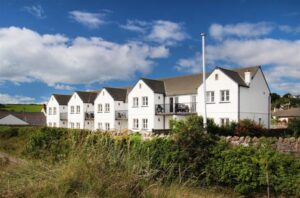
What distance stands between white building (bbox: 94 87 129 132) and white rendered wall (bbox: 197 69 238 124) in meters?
14.3

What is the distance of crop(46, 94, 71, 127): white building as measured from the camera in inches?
2349

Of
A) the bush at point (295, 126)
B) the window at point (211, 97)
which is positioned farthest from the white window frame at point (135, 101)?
the bush at point (295, 126)

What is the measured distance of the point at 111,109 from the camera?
4800 centimetres

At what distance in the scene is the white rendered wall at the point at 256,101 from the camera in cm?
3453

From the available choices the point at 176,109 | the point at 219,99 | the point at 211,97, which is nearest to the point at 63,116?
the point at 176,109

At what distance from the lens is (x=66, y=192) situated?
15.3ft

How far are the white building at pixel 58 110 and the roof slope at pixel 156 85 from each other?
72.6 ft

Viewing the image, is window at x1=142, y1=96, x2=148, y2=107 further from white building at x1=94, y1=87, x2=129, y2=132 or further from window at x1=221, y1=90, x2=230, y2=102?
window at x1=221, y1=90, x2=230, y2=102

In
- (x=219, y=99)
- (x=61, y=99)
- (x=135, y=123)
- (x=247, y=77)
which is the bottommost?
(x=135, y=123)

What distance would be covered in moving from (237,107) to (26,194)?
30556mm

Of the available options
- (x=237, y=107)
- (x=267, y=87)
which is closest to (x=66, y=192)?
→ (x=237, y=107)

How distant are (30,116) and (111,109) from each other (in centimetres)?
2761

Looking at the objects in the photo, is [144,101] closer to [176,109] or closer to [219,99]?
[176,109]

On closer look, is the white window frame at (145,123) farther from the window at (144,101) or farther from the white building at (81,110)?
the white building at (81,110)
